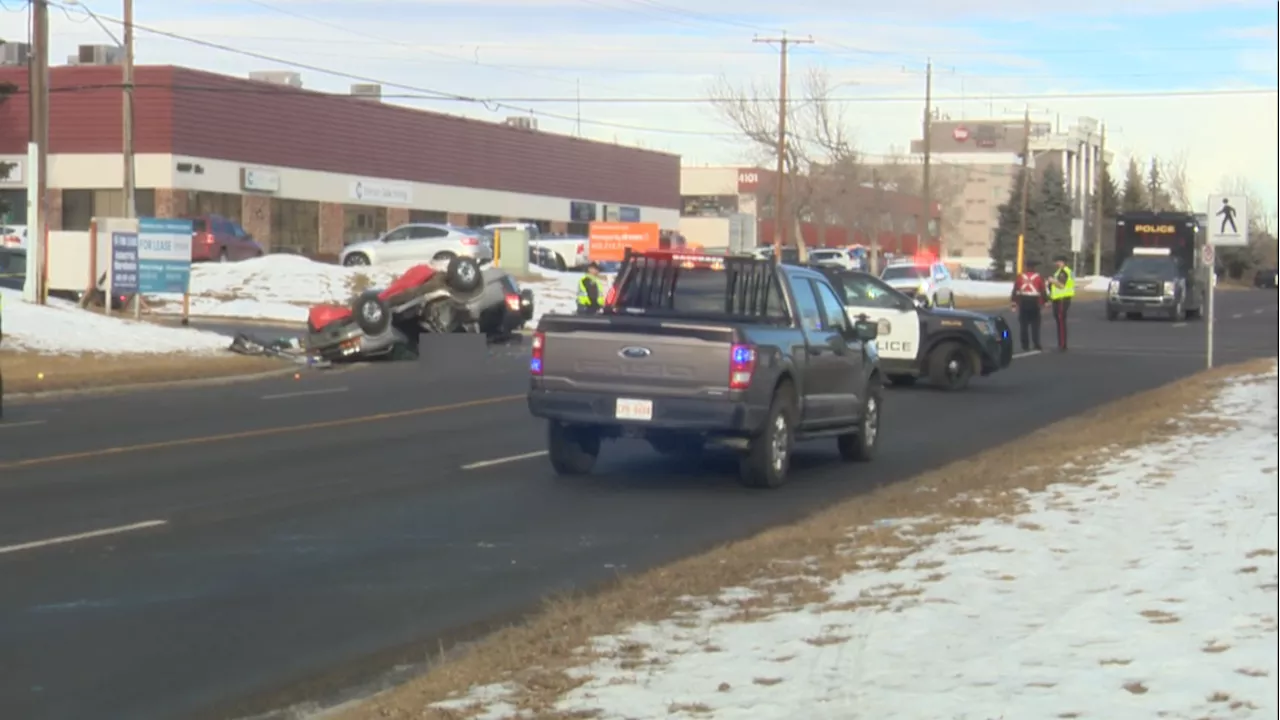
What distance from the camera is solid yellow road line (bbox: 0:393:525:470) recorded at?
1617 cm

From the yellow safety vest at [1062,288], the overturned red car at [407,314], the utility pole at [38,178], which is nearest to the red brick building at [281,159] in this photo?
the utility pole at [38,178]

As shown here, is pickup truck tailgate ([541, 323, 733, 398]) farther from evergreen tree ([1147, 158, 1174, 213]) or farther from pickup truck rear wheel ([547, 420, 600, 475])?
evergreen tree ([1147, 158, 1174, 213])

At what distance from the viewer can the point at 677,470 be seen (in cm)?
1625

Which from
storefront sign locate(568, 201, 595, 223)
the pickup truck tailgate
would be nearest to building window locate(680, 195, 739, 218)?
storefront sign locate(568, 201, 595, 223)

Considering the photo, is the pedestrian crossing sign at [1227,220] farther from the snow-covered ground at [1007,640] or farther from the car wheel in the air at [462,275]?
the snow-covered ground at [1007,640]

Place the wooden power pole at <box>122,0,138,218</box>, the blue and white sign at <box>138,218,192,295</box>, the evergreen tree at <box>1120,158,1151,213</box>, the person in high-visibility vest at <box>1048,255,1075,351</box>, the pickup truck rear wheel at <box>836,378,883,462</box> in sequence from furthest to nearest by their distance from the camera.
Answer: the evergreen tree at <box>1120,158,1151,213</box>, the wooden power pole at <box>122,0,138,218</box>, the person in high-visibility vest at <box>1048,255,1075,351</box>, the blue and white sign at <box>138,218,192,295</box>, the pickup truck rear wheel at <box>836,378,883,462</box>

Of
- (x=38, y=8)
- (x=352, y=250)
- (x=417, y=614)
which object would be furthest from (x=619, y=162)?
(x=417, y=614)

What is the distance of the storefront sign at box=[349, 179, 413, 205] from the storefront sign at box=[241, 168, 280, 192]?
5413mm

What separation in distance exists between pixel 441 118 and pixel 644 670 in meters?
76.9

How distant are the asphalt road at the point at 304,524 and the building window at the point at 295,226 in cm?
5064

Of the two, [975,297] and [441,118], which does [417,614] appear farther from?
[441,118]

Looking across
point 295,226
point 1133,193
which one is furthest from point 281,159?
point 1133,193

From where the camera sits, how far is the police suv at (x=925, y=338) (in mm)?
25625

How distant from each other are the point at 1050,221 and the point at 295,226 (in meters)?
54.1
